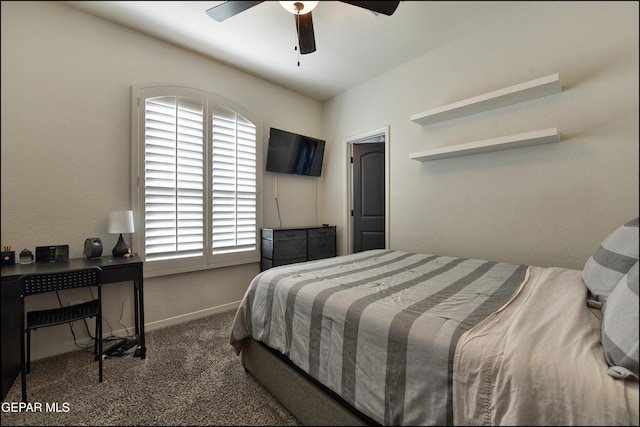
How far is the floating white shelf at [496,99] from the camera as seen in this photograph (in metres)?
1.36

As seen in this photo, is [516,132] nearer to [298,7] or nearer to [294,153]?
[298,7]

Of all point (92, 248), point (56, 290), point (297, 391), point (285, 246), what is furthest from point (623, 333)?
point (92, 248)

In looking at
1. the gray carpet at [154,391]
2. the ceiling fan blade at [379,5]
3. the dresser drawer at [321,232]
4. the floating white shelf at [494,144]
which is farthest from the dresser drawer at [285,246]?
the ceiling fan blade at [379,5]

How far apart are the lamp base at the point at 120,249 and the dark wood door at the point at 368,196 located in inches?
96.3

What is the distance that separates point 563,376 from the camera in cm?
59

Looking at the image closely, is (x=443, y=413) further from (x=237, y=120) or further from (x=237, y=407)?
(x=237, y=120)

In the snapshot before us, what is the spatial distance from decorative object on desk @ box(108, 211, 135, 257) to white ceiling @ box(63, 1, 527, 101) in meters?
1.28

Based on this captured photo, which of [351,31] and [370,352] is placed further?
[351,31]

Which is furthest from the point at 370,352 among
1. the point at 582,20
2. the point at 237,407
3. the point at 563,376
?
the point at 582,20

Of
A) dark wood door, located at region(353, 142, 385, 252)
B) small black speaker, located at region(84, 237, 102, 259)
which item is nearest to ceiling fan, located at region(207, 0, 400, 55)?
small black speaker, located at region(84, 237, 102, 259)

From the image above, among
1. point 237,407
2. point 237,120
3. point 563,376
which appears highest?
point 237,120

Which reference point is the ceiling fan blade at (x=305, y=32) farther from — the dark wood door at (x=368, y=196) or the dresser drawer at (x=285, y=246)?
the dark wood door at (x=368, y=196)

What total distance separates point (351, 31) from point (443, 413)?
2.21m

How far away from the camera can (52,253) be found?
5.43 ft
